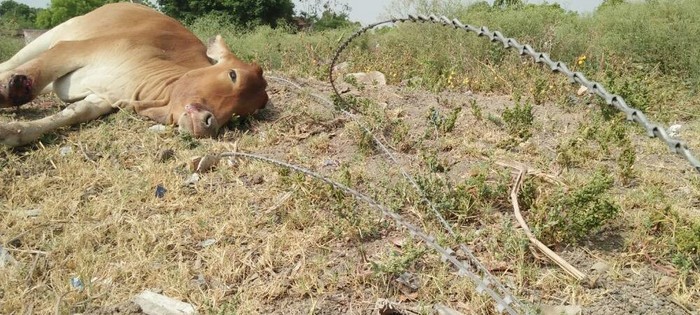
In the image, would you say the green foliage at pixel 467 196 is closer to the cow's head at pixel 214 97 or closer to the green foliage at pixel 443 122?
the green foliage at pixel 443 122

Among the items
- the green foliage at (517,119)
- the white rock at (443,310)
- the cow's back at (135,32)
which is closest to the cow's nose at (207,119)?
the cow's back at (135,32)

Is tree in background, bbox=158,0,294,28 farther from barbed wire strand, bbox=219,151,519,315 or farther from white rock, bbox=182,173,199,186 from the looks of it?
barbed wire strand, bbox=219,151,519,315

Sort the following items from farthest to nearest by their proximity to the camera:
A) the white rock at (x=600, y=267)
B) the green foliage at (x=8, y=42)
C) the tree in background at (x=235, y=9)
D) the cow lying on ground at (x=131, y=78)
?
the tree in background at (x=235, y=9) → the green foliage at (x=8, y=42) → the cow lying on ground at (x=131, y=78) → the white rock at (x=600, y=267)

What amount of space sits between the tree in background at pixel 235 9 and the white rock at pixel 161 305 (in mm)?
19415

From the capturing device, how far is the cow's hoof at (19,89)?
4684 millimetres

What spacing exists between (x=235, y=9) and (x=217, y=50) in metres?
16.7

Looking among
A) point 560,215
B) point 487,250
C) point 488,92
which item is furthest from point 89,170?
point 488,92

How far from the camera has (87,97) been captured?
4910mm

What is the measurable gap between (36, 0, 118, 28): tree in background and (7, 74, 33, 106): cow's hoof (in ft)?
96.1

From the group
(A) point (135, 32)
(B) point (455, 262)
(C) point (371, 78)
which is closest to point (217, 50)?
(A) point (135, 32)

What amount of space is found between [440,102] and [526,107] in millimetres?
1121

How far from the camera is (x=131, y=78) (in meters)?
5.11

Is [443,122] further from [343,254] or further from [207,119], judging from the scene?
[343,254]

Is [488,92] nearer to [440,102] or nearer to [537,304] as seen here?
[440,102]
